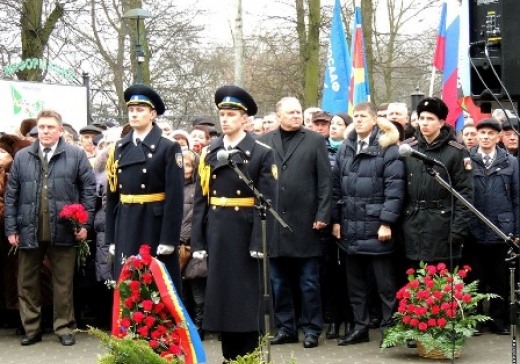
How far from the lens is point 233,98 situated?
7375 millimetres

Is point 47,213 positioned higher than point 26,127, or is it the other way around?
point 26,127

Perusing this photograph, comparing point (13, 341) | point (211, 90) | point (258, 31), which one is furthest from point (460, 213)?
point (211, 90)

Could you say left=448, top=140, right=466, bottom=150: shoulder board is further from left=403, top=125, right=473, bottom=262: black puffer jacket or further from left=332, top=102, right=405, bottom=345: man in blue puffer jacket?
left=332, top=102, right=405, bottom=345: man in blue puffer jacket

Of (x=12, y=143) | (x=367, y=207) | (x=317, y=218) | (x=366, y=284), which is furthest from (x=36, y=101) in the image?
(x=367, y=207)

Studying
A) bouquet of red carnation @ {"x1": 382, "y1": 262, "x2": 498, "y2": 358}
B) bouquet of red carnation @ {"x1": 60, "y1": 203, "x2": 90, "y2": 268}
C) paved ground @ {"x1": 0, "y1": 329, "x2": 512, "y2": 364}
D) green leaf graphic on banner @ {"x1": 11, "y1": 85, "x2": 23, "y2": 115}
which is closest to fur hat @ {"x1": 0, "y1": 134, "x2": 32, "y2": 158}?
bouquet of red carnation @ {"x1": 60, "y1": 203, "x2": 90, "y2": 268}

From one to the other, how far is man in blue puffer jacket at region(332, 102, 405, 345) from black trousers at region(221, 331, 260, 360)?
2.04 m

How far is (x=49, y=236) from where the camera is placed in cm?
955

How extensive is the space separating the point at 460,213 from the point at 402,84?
1104 inches

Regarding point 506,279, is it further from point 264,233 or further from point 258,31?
point 258,31

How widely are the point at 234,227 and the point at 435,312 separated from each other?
222 centimetres

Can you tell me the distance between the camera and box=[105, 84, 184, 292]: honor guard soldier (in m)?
7.66

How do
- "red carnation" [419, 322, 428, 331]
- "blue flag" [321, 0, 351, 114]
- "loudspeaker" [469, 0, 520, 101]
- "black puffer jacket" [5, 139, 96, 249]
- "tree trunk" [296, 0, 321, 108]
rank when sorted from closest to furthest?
"loudspeaker" [469, 0, 520, 101], "red carnation" [419, 322, 428, 331], "black puffer jacket" [5, 139, 96, 249], "blue flag" [321, 0, 351, 114], "tree trunk" [296, 0, 321, 108]

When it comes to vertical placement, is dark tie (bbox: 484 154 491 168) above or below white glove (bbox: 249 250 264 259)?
above

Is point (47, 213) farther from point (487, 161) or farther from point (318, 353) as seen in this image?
point (487, 161)
